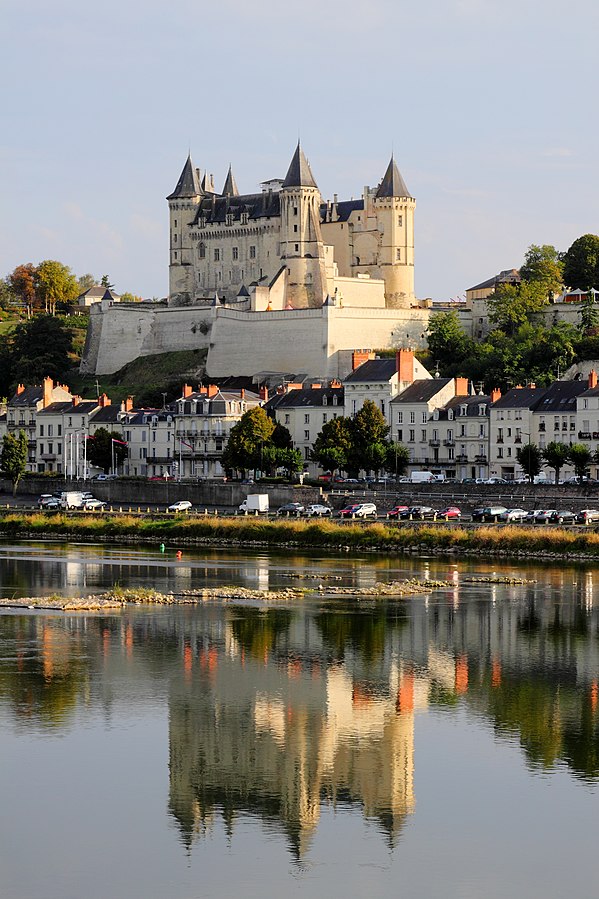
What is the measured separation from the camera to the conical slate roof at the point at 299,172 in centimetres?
8688

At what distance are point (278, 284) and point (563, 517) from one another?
39.5m

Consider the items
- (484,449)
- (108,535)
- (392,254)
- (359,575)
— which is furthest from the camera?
(392,254)

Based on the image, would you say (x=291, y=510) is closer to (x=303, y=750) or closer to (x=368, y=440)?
(x=368, y=440)

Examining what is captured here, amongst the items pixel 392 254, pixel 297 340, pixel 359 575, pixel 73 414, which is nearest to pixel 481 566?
pixel 359 575

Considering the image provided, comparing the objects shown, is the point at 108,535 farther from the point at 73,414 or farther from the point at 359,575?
the point at 73,414

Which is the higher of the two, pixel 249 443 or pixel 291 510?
pixel 249 443

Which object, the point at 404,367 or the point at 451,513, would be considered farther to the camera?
the point at 404,367

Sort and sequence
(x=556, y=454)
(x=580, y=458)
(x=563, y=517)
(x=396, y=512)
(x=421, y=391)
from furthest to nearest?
(x=421, y=391) < (x=556, y=454) < (x=580, y=458) < (x=396, y=512) < (x=563, y=517)

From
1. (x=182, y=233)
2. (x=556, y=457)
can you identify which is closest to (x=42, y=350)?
(x=182, y=233)

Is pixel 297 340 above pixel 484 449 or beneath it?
above

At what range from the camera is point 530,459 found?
197 feet

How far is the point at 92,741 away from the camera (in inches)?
856

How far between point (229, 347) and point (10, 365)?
16.4 m

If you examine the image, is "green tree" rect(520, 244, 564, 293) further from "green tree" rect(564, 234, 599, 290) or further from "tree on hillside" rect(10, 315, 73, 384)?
"tree on hillside" rect(10, 315, 73, 384)
